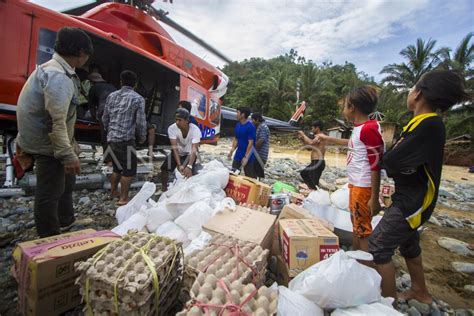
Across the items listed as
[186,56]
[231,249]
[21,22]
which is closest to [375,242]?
[231,249]

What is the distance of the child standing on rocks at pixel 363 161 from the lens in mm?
1976

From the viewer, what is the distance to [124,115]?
3.26m

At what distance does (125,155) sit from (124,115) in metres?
0.52

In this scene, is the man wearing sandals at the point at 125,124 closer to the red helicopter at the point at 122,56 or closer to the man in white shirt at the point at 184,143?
the man in white shirt at the point at 184,143

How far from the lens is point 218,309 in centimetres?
109

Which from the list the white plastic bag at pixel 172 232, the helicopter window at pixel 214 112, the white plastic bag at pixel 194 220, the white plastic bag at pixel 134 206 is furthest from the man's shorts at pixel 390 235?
the helicopter window at pixel 214 112

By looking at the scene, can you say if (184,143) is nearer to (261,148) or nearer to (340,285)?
(261,148)

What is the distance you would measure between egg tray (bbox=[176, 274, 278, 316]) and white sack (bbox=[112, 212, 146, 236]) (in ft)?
4.28

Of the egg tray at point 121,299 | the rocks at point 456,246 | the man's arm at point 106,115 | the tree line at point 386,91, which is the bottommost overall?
the rocks at point 456,246

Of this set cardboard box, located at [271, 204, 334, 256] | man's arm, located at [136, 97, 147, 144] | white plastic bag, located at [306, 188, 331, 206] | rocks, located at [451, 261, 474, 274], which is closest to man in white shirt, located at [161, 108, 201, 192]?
man's arm, located at [136, 97, 147, 144]

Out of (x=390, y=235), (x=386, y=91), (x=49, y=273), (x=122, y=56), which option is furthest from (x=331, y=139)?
(x=386, y=91)

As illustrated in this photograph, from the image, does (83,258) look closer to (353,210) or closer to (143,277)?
(143,277)

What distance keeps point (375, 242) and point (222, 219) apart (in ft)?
3.83

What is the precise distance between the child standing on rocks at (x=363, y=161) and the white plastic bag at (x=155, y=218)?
5.64ft
